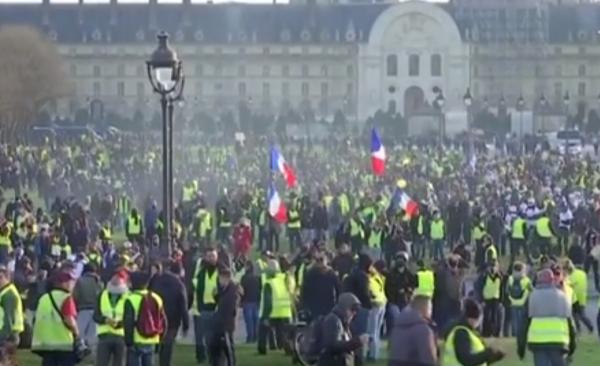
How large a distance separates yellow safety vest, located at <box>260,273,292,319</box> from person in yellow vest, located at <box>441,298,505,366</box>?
6.90 meters

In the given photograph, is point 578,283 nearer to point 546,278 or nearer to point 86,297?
point 546,278

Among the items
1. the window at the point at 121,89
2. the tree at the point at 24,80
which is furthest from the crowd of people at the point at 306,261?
the window at the point at 121,89

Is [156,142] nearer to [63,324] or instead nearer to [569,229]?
[569,229]

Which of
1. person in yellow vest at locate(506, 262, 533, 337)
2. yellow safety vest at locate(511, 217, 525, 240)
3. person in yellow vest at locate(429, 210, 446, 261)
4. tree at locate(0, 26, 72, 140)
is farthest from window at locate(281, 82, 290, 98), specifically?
person in yellow vest at locate(506, 262, 533, 337)

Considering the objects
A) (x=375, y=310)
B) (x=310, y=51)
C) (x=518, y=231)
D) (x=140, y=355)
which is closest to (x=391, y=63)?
(x=310, y=51)

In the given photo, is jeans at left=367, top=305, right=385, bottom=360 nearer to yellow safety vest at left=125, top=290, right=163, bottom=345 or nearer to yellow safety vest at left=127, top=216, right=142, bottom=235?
yellow safety vest at left=125, top=290, right=163, bottom=345

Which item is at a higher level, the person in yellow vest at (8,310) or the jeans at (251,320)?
the person in yellow vest at (8,310)

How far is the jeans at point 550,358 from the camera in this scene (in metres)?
18.2

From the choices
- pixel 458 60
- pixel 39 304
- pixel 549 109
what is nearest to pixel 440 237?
pixel 39 304

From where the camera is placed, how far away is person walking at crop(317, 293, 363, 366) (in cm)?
1645

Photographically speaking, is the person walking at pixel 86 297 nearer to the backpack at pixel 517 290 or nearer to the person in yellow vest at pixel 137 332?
the person in yellow vest at pixel 137 332

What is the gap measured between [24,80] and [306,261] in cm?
7236

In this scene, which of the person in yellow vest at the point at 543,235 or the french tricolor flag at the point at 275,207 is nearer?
the person in yellow vest at the point at 543,235

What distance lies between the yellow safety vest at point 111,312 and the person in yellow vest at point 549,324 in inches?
148
